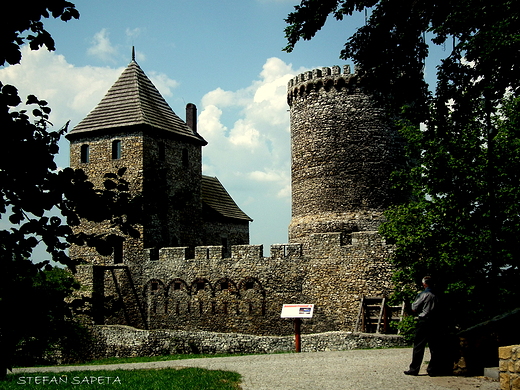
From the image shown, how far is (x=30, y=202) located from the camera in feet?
15.2

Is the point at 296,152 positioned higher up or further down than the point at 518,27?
higher up

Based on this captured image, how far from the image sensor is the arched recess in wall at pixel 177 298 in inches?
1028

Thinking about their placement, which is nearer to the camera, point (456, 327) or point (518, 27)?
point (518, 27)

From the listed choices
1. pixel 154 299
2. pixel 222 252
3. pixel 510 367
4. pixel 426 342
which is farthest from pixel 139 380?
pixel 154 299

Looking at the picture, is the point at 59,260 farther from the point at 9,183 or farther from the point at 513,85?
the point at 513,85

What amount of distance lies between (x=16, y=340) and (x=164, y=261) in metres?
22.5

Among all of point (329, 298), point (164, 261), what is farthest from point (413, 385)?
point (164, 261)

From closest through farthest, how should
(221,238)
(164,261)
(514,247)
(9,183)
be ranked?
(9,183), (514,247), (164,261), (221,238)

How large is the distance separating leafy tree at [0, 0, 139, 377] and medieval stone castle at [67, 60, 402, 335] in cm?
1813

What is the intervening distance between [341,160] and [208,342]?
1089cm

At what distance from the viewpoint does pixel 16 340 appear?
4.61 meters

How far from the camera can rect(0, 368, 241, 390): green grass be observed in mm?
10336
